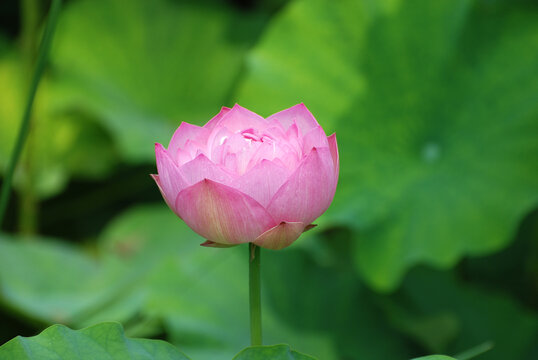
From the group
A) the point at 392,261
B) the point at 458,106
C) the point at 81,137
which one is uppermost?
the point at 81,137

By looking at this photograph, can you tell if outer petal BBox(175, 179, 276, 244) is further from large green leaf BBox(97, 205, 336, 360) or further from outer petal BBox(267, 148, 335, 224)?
large green leaf BBox(97, 205, 336, 360)

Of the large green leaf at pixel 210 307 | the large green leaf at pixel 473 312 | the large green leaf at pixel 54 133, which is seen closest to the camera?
the large green leaf at pixel 210 307

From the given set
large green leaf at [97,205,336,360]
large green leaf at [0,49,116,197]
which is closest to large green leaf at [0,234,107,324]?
large green leaf at [97,205,336,360]

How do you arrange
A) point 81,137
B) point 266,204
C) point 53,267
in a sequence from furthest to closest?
1. point 81,137
2. point 53,267
3. point 266,204

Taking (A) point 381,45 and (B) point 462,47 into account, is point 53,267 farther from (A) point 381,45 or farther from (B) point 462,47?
(B) point 462,47

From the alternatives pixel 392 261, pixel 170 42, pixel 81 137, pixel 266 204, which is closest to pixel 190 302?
pixel 392 261

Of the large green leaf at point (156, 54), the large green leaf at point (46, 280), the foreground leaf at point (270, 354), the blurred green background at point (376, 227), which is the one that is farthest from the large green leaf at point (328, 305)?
the large green leaf at point (156, 54)

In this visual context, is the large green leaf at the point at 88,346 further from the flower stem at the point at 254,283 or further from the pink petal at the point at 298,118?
the pink petal at the point at 298,118
